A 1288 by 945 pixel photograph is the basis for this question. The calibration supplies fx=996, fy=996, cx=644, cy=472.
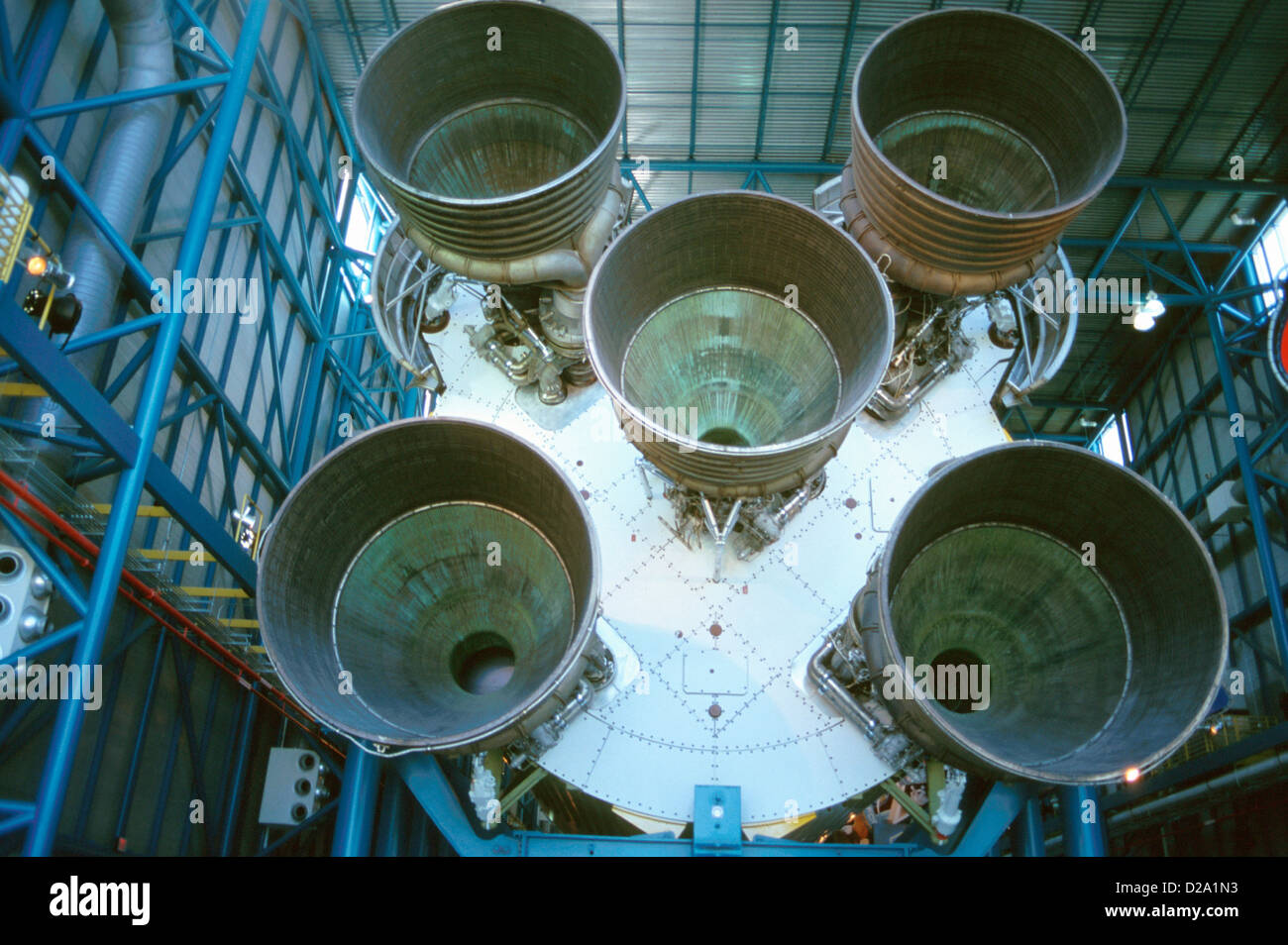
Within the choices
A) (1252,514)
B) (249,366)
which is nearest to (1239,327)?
(1252,514)

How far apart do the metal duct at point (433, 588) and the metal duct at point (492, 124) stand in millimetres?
1716

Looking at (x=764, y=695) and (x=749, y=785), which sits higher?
(x=764, y=695)

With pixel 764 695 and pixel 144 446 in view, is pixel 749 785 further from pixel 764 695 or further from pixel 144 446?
pixel 144 446

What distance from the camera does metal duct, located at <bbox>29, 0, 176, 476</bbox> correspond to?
8.86 m

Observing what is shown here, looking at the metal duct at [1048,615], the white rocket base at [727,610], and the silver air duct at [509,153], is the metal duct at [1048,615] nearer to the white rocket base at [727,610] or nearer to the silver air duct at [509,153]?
the white rocket base at [727,610]

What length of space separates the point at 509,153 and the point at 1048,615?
6.07 meters

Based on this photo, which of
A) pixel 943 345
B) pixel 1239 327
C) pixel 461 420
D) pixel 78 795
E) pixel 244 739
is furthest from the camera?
pixel 1239 327

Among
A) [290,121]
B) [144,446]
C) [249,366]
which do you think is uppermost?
[290,121]

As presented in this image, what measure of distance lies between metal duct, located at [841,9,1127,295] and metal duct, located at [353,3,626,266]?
2.15m

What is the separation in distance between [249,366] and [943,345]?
9.43m

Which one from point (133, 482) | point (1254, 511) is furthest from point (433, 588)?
point (1254, 511)

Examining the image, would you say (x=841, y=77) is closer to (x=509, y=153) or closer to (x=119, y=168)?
(x=509, y=153)

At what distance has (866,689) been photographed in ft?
24.6

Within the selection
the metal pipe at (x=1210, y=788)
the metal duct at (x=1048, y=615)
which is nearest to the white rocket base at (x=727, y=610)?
the metal duct at (x=1048, y=615)
